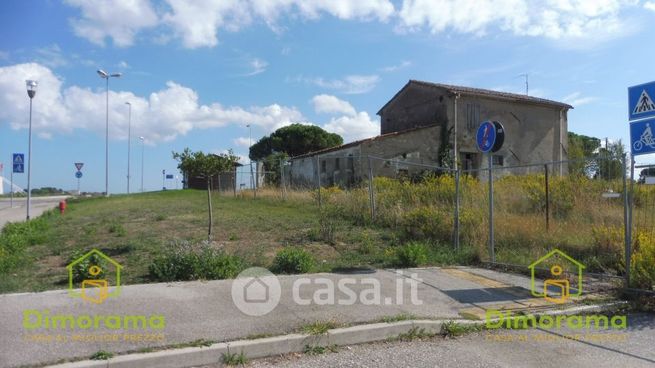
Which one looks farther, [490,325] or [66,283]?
[66,283]

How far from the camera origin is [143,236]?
37.8 feet

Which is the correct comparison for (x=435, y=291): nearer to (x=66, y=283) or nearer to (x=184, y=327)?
(x=184, y=327)

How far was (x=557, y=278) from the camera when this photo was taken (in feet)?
26.7

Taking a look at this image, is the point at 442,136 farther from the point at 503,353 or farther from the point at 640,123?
the point at 503,353

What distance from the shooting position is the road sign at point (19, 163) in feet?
69.7

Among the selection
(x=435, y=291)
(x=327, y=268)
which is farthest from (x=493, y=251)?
(x=327, y=268)

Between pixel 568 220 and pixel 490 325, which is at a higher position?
pixel 568 220

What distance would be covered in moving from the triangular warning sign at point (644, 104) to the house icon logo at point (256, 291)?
5.72 m

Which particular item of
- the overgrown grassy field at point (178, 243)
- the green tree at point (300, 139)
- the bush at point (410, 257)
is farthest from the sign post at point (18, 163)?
the green tree at point (300, 139)

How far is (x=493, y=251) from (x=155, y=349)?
6784mm

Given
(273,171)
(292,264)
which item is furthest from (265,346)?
(273,171)

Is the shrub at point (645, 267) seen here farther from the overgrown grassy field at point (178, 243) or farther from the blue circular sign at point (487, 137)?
the overgrown grassy field at point (178, 243)

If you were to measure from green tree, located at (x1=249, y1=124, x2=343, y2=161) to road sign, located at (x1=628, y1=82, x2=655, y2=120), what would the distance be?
46.0 m

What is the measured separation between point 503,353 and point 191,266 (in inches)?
176
